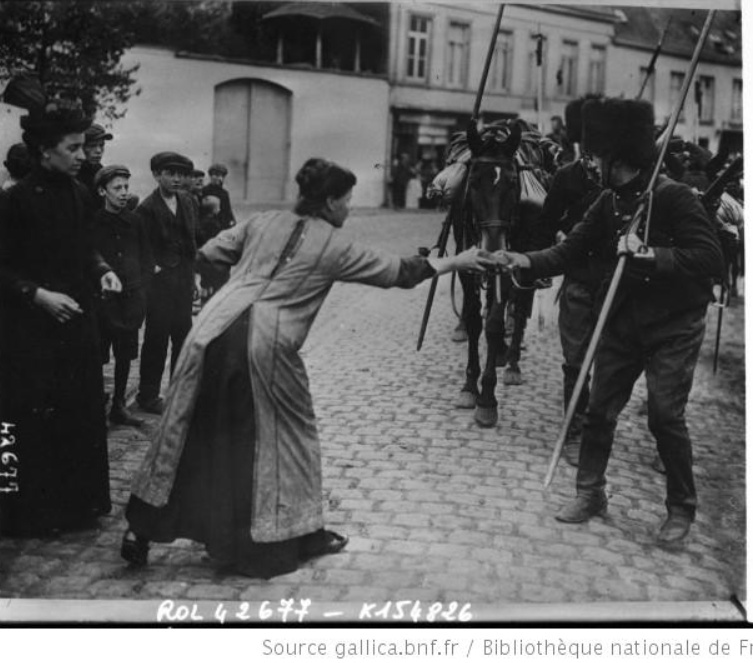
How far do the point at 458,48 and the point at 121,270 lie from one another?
7.93ft

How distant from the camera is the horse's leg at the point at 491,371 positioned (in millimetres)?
5891

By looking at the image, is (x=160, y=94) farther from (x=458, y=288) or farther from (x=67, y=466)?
(x=458, y=288)

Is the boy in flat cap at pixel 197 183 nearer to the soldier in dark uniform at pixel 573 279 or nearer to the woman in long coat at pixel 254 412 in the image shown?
the woman in long coat at pixel 254 412

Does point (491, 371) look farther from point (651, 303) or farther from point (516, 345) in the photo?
point (651, 303)

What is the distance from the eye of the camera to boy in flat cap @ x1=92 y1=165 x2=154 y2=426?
15.6 ft

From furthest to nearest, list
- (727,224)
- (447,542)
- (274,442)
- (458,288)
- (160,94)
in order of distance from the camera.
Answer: (458,288) → (727,224) → (160,94) → (447,542) → (274,442)

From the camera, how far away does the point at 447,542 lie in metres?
4.01

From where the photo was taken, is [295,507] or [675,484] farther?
[675,484]

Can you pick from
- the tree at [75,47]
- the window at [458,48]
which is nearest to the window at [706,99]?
the window at [458,48]

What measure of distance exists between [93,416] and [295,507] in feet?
3.89

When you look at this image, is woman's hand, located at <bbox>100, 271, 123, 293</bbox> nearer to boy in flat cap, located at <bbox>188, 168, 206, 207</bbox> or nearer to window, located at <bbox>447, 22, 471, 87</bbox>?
boy in flat cap, located at <bbox>188, 168, 206, 207</bbox>

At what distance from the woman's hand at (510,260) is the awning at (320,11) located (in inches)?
56.7
